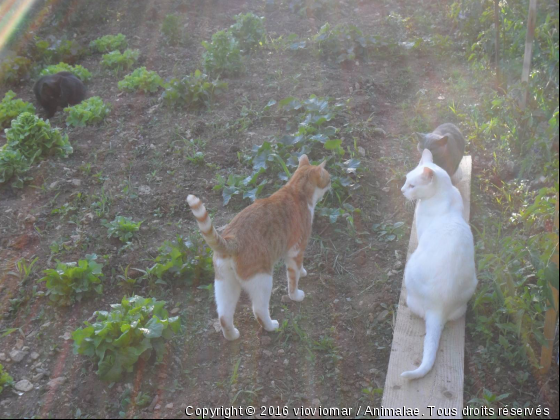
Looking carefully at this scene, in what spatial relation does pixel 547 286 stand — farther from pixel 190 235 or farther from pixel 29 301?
pixel 29 301

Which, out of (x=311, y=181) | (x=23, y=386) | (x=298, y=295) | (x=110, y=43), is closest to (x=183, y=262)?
(x=298, y=295)

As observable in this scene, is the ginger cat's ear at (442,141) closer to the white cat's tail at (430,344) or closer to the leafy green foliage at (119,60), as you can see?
the white cat's tail at (430,344)

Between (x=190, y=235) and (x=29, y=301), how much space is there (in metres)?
1.20

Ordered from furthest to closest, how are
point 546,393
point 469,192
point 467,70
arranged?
point 467,70 → point 469,192 → point 546,393

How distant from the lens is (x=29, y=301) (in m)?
3.72

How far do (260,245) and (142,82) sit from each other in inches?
153

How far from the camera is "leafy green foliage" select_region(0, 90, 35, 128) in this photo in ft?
19.3

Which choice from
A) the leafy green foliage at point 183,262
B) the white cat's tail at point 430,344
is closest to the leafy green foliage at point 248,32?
the leafy green foliage at point 183,262

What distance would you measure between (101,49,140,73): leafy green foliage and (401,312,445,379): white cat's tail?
5404 mm

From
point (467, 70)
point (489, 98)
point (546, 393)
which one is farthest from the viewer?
point (467, 70)

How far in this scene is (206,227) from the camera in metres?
2.75

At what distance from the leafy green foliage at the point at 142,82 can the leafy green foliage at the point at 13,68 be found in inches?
60.2

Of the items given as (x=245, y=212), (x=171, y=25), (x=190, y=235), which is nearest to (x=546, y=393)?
(x=245, y=212)

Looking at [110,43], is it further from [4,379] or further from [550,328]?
[550,328]
